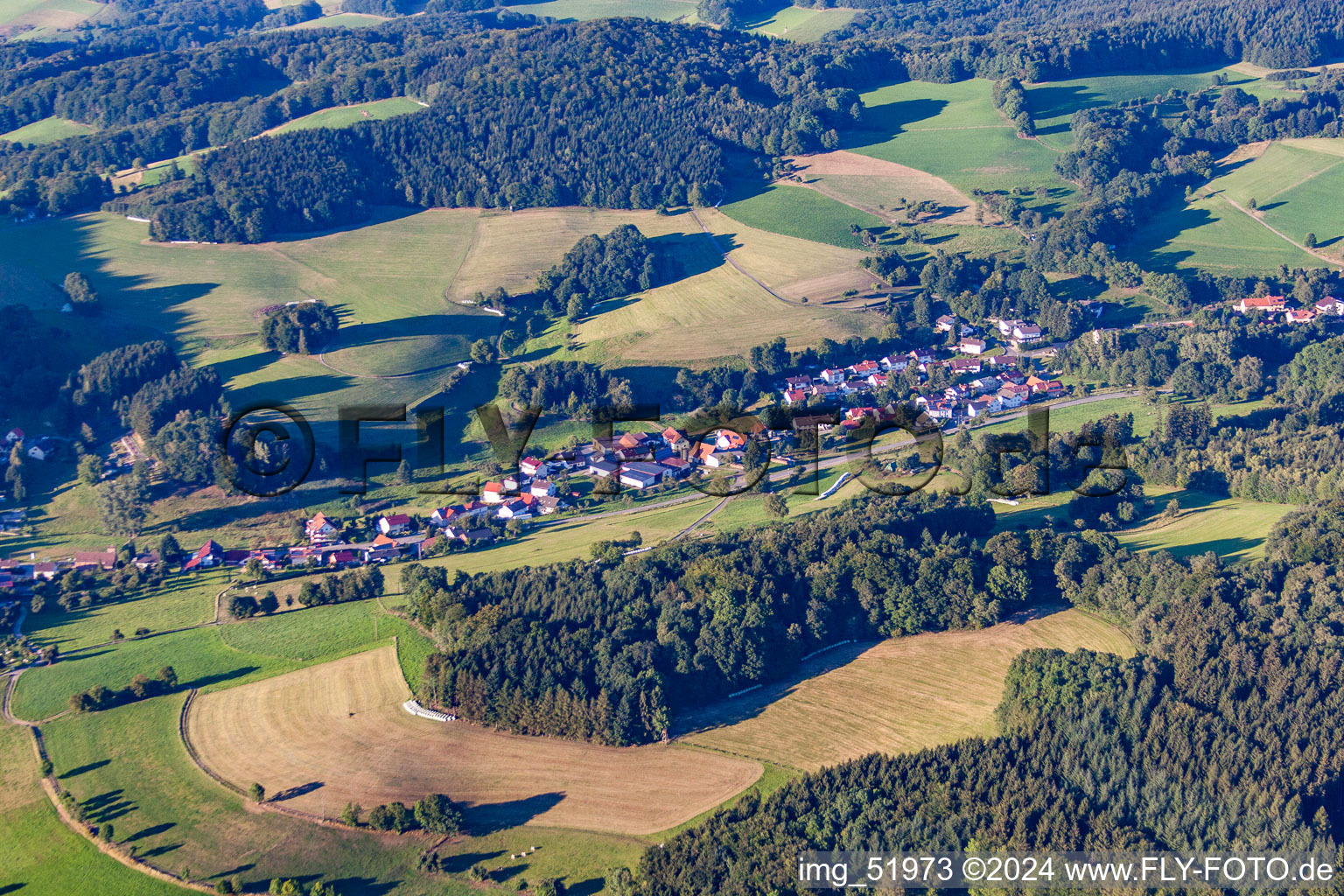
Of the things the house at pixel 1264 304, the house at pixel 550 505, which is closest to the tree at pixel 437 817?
the house at pixel 550 505

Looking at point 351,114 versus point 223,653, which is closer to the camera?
point 223,653

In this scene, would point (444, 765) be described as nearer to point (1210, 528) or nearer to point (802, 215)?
point (1210, 528)

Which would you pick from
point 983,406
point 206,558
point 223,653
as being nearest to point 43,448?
point 206,558

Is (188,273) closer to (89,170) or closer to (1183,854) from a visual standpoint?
(89,170)

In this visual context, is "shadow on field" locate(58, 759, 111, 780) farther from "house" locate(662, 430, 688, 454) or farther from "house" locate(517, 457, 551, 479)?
"house" locate(662, 430, 688, 454)

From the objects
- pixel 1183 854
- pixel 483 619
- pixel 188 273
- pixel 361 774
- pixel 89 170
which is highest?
pixel 89 170

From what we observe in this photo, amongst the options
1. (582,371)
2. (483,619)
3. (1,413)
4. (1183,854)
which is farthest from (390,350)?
(1183,854)
